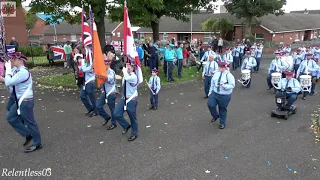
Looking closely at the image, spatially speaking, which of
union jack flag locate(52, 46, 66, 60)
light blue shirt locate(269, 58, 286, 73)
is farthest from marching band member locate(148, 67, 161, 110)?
union jack flag locate(52, 46, 66, 60)

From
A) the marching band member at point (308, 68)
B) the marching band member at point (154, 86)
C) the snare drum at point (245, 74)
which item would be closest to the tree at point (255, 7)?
the snare drum at point (245, 74)

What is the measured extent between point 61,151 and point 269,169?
4593mm

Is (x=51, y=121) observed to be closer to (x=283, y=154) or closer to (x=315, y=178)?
(x=283, y=154)

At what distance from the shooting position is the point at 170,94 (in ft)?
41.6

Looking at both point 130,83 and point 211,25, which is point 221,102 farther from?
point 211,25

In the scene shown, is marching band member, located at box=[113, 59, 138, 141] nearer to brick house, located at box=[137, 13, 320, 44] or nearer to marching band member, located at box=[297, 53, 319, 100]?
marching band member, located at box=[297, 53, 319, 100]

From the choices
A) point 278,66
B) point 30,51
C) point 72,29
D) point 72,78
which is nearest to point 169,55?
point 278,66

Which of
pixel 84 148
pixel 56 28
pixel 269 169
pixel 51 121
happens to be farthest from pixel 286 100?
pixel 56 28

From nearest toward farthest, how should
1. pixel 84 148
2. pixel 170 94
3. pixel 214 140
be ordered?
pixel 84 148
pixel 214 140
pixel 170 94

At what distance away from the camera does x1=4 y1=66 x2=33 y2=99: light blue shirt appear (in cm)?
615

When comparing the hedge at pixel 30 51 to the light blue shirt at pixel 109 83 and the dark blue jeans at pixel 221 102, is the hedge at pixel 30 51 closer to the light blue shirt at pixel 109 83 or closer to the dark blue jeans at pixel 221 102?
the light blue shirt at pixel 109 83

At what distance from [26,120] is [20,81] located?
36.4 inches

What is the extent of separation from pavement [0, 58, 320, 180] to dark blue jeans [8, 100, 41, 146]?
436mm

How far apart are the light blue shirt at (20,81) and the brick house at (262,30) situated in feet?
114
